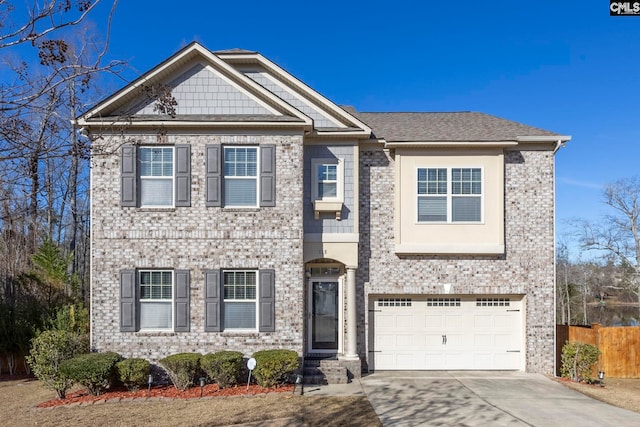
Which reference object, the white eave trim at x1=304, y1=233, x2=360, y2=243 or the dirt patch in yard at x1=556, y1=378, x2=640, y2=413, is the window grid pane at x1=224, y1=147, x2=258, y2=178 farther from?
the dirt patch in yard at x1=556, y1=378, x2=640, y2=413

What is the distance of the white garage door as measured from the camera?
12.3 meters

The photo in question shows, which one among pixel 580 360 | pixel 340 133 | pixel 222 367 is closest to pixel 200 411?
pixel 222 367

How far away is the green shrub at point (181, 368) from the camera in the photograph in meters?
10.2

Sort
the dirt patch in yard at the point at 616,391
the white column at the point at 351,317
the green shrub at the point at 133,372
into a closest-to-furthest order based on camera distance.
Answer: the dirt patch in yard at the point at 616,391 < the green shrub at the point at 133,372 < the white column at the point at 351,317

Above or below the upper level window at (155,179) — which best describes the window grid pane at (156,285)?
below

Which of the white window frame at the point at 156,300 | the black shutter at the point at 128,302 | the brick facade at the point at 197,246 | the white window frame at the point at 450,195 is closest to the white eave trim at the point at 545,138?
the white window frame at the point at 450,195

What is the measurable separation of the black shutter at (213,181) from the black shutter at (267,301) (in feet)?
7.08

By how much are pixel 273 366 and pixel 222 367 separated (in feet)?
3.88

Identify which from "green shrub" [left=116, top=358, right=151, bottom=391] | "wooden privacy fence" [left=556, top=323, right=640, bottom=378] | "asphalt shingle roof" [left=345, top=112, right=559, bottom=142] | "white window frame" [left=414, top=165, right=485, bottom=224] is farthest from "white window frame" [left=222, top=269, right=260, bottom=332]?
"wooden privacy fence" [left=556, top=323, right=640, bottom=378]

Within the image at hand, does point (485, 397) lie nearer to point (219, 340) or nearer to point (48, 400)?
point (219, 340)

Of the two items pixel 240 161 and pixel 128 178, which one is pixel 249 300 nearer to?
pixel 240 161

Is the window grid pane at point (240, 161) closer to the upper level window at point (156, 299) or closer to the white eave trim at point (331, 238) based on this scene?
the white eave trim at point (331, 238)

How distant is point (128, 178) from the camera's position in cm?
1103

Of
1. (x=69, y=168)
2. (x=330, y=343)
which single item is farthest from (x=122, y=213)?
(x=69, y=168)
